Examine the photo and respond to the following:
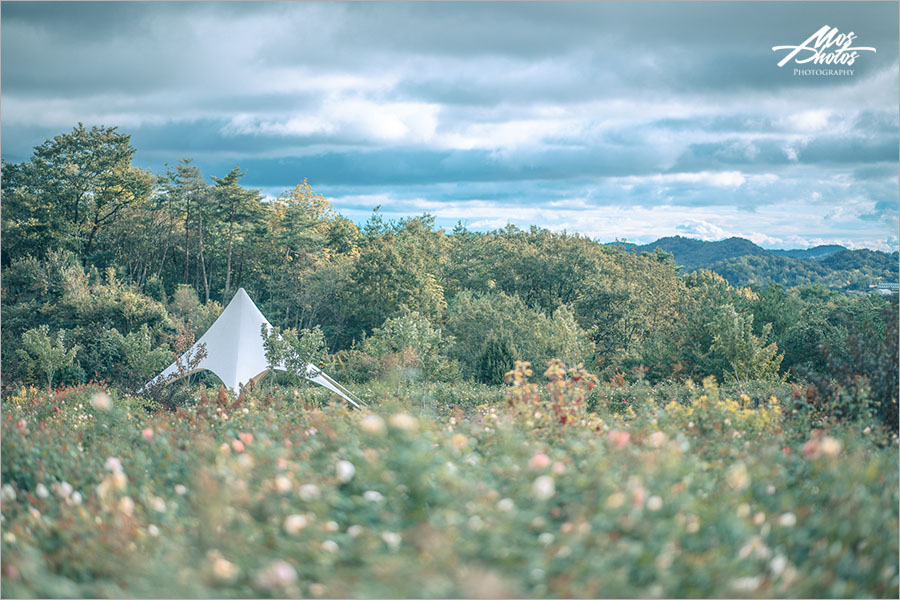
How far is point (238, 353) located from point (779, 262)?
130 ft

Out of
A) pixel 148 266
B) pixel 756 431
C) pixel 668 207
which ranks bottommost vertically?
pixel 756 431

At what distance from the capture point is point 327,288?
28219 mm

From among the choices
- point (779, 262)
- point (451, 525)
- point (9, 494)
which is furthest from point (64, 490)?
point (779, 262)

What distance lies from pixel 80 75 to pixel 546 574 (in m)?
6.32

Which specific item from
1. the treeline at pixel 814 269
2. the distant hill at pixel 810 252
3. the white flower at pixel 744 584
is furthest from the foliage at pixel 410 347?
the distant hill at pixel 810 252

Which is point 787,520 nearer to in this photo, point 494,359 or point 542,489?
point 542,489

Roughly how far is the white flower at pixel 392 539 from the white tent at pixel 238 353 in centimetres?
937

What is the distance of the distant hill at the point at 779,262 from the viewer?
30250mm

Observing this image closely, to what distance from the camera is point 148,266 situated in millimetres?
29109

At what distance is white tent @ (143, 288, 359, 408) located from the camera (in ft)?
38.3

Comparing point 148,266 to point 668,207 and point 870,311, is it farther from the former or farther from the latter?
point 870,311

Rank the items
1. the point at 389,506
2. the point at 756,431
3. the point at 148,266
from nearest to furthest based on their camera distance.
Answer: the point at 389,506 < the point at 756,431 < the point at 148,266

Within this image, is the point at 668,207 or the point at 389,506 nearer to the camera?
the point at 389,506

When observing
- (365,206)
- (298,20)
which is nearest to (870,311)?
(298,20)
